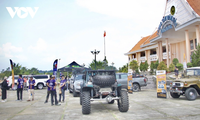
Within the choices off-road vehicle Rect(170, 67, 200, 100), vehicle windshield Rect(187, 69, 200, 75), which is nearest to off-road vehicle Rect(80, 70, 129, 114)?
A: off-road vehicle Rect(170, 67, 200, 100)

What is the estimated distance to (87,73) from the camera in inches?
341

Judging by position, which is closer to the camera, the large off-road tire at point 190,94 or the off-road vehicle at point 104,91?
the off-road vehicle at point 104,91

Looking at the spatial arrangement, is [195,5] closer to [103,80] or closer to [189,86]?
[189,86]

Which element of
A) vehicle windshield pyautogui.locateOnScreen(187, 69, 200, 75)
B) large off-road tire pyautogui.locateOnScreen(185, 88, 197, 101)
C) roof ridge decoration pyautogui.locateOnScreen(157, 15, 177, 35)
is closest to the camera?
large off-road tire pyautogui.locateOnScreen(185, 88, 197, 101)

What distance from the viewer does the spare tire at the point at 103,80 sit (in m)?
8.11

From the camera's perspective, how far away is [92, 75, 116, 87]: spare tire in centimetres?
811

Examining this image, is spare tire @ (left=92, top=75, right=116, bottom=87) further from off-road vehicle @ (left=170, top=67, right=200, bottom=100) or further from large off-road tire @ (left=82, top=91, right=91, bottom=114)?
off-road vehicle @ (left=170, top=67, right=200, bottom=100)

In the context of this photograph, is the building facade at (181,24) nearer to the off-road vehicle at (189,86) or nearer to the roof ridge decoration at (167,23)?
the roof ridge decoration at (167,23)

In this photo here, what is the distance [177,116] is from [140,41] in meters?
53.7

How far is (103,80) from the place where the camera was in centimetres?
812

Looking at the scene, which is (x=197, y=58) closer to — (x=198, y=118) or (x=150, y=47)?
(x=198, y=118)

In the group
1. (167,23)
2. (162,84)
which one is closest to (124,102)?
(162,84)

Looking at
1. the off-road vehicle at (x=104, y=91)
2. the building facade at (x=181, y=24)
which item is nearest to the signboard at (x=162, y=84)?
the off-road vehicle at (x=104, y=91)

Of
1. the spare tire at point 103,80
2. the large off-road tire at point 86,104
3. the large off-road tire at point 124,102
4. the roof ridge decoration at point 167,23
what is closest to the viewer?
the large off-road tire at point 86,104
